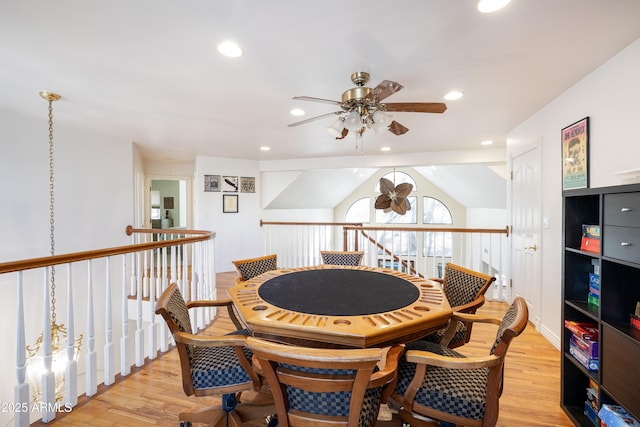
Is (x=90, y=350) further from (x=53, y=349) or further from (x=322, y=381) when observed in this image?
(x=322, y=381)

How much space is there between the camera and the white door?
3.03 meters

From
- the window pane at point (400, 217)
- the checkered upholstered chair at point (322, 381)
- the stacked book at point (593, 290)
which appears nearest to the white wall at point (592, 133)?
the stacked book at point (593, 290)

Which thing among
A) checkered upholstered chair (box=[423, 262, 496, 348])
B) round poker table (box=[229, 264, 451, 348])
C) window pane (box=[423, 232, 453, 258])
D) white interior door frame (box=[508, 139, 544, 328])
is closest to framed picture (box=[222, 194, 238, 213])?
window pane (box=[423, 232, 453, 258])

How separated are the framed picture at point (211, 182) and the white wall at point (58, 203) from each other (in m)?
1.34

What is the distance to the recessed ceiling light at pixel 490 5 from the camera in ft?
4.62

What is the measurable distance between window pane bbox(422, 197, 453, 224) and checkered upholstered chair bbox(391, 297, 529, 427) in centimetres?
926

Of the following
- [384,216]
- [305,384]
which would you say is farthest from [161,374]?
[384,216]

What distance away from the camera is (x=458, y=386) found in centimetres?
124

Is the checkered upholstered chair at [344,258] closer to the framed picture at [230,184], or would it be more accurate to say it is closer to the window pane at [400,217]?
the framed picture at [230,184]

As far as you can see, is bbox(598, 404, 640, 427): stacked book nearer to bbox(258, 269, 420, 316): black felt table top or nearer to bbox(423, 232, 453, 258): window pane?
bbox(258, 269, 420, 316): black felt table top

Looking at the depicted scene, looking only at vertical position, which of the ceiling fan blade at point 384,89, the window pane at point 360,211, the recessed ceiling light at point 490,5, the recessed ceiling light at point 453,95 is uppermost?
the recessed ceiling light at point 453,95

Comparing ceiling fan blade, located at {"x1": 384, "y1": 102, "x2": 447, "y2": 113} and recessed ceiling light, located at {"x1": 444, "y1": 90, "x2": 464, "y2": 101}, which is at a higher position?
recessed ceiling light, located at {"x1": 444, "y1": 90, "x2": 464, "y2": 101}

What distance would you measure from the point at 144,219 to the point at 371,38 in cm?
560

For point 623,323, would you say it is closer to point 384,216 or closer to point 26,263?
point 26,263
